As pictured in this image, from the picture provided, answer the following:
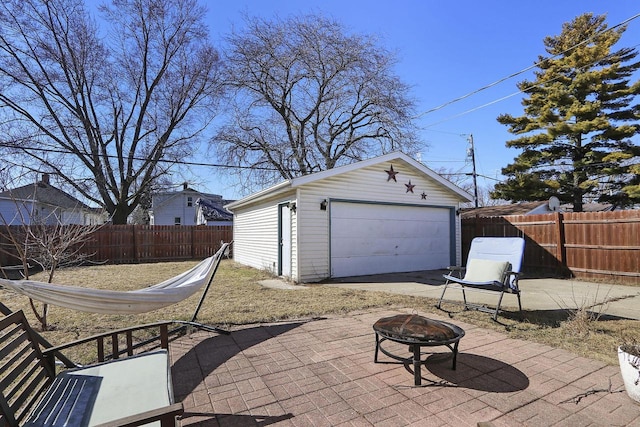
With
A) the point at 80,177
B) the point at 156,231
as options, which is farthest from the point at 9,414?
the point at 80,177

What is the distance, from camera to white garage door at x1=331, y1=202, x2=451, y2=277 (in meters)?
9.11

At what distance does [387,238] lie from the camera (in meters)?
9.88

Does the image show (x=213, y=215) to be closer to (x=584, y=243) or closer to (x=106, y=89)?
(x=106, y=89)

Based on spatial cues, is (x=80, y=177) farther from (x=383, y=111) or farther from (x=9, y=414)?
(x=9, y=414)

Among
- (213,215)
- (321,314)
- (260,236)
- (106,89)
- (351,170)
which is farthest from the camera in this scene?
(213,215)

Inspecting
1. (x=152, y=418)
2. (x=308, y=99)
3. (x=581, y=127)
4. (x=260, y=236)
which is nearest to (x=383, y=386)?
(x=152, y=418)

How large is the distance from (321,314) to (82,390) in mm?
3443

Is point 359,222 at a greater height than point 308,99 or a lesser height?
lesser

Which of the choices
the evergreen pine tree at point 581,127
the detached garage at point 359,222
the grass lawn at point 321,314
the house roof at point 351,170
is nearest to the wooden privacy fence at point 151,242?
the house roof at point 351,170

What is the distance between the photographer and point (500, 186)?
709 inches

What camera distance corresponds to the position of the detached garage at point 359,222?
28.0 feet

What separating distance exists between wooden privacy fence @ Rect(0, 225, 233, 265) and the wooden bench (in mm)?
14038

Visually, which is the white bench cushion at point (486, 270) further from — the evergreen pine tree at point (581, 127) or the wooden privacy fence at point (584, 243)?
the evergreen pine tree at point (581, 127)

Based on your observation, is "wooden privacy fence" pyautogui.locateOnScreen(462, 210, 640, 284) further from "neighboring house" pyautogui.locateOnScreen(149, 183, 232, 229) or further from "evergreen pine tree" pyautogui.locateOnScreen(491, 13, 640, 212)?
"neighboring house" pyautogui.locateOnScreen(149, 183, 232, 229)
